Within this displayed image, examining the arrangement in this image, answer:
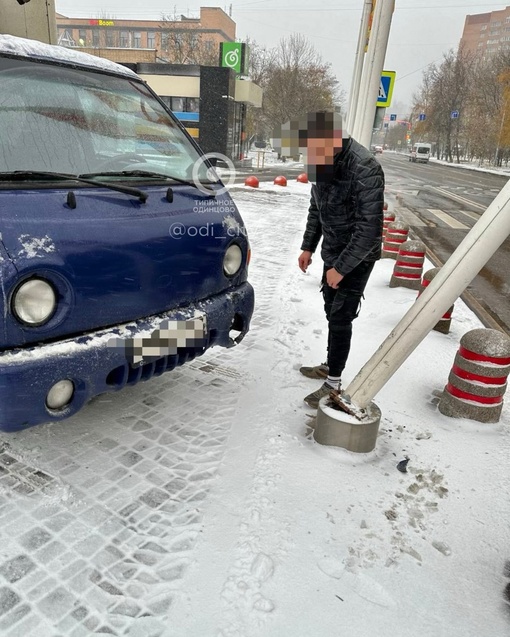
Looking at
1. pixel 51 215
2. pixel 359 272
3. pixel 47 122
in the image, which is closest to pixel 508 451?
pixel 359 272

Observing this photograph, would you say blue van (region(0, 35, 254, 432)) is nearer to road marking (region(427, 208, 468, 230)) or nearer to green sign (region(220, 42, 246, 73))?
road marking (region(427, 208, 468, 230))

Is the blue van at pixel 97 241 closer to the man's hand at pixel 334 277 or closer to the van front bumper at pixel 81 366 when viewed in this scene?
the van front bumper at pixel 81 366

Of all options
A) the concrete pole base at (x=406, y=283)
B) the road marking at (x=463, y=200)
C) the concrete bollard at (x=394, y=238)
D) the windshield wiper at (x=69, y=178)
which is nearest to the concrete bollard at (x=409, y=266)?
the concrete pole base at (x=406, y=283)

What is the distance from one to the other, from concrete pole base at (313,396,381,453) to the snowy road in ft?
0.22

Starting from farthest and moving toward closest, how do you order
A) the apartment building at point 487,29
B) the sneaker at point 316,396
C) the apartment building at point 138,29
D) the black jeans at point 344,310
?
the apartment building at point 487,29 → the apartment building at point 138,29 → the sneaker at point 316,396 → the black jeans at point 344,310

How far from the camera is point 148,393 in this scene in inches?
139

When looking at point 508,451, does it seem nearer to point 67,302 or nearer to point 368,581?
point 368,581

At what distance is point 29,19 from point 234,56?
2686cm

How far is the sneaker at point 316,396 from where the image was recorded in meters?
3.55

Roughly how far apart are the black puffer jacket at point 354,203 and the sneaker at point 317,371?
1159 millimetres

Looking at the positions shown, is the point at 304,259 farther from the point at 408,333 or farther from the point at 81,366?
the point at 81,366

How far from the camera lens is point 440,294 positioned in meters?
2.69

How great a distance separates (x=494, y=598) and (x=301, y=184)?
20.9m

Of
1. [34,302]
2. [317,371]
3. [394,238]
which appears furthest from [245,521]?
[394,238]
